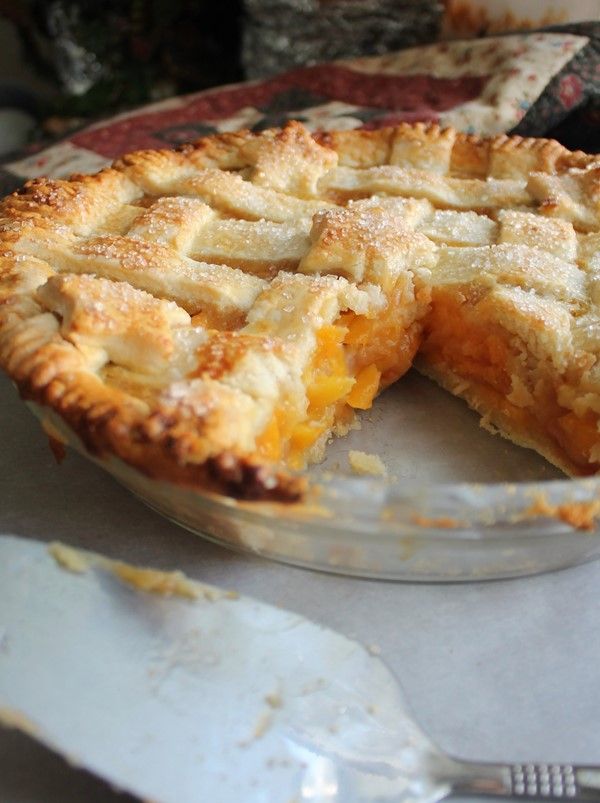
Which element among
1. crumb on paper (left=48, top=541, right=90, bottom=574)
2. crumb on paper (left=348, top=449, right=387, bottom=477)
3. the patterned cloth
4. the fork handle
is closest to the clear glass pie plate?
crumb on paper (left=348, top=449, right=387, bottom=477)

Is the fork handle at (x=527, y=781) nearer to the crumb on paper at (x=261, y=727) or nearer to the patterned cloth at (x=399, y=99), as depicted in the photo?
the crumb on paper at (x=261, y=727)

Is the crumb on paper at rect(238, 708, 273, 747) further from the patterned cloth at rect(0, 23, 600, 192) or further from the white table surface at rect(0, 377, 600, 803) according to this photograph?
the patterned cloth at rect(0, 23, 600, 192)

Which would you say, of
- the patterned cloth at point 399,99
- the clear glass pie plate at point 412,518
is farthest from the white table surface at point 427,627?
the patterned cloth at point 399,99

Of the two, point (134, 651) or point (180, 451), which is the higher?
point (180, 451)

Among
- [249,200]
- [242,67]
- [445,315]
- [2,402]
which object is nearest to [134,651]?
[2,402]


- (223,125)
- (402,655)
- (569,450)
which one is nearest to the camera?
(402,655)

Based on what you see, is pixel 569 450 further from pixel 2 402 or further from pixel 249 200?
pixel 2 402
